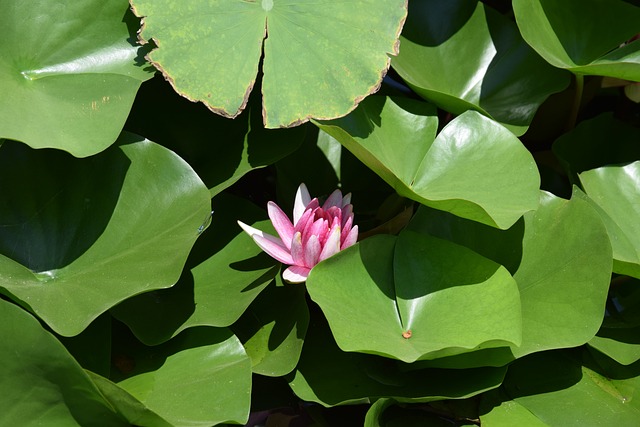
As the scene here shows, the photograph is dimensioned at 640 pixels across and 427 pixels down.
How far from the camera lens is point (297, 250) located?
103 cm

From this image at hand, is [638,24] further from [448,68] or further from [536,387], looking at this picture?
[536,387]

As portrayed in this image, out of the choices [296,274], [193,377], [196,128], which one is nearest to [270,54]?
[196,128]

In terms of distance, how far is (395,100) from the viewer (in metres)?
1.23

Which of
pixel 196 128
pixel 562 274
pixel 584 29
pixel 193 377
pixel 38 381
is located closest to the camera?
pixel 38 381

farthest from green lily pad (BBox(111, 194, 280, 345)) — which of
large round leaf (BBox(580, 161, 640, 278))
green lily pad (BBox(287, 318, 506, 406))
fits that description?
large round leaf (BBox(580, 161, 640, 278))

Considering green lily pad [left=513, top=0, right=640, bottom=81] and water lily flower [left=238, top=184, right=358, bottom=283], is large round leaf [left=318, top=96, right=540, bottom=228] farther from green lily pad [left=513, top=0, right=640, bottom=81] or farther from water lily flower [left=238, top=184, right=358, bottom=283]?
green lily pad [left=513, top=0, right=640, bottom=81]

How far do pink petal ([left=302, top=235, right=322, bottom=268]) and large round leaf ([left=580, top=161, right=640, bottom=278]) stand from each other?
1.58 feet

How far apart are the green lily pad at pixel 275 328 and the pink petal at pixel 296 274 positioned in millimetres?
80

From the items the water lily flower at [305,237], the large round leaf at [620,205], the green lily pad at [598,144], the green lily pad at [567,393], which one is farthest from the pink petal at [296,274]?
the green lily pad at [598,144]

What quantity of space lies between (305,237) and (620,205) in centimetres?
58

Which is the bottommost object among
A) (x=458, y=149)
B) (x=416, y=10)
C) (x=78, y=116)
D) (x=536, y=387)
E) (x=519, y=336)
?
(x=536, y=387)

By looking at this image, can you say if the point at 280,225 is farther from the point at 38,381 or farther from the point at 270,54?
the point at 38,381

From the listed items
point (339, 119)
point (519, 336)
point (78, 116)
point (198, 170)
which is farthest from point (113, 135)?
point (519, 336)

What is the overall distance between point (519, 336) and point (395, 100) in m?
0.46
